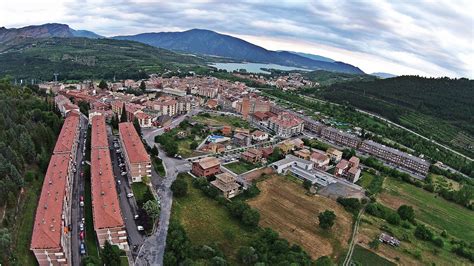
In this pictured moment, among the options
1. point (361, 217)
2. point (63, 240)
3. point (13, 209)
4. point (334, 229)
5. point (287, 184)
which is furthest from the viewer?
point (287, 184)

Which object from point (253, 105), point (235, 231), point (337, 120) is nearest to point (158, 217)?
point (235, 231)

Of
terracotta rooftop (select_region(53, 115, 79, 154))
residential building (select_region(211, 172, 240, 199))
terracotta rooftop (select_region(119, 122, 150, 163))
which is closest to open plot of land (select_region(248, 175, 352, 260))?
residential building (select_region(211, 172, 240, 199))

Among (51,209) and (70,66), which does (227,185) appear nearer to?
(51,209)

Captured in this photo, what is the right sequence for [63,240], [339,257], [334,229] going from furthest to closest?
[334,229] → [339,257] → [63,240]

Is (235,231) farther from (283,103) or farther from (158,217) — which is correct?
(283,103)

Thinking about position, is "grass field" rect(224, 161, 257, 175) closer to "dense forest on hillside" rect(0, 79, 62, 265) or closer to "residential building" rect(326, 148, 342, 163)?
"residential building" rect(326, 148, 342, 163)

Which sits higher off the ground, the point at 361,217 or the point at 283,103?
the point at 283,103

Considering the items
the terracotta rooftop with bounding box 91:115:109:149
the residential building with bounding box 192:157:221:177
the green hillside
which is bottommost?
the residential building with bounding box 192:157:221:177
